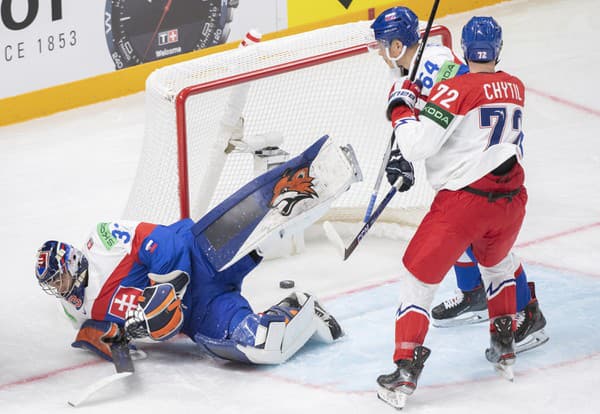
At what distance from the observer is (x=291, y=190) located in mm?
4551

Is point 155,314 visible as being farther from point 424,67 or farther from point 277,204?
point 424,67

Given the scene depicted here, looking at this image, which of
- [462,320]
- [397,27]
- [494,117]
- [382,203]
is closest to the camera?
[494,117]

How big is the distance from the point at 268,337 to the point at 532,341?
0.91m

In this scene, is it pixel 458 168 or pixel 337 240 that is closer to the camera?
pixel 458 168

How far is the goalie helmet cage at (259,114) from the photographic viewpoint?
16.2ft

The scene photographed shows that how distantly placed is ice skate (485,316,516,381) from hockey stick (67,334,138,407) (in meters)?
1.19

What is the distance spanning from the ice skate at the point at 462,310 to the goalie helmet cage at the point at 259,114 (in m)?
0.93

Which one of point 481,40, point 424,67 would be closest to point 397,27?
point 424,67

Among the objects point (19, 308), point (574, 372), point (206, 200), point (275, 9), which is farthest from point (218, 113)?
point (275, 9)

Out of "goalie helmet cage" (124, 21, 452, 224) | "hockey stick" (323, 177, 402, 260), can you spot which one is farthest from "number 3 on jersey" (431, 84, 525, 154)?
"goalie helmet cage" (124, 21, 452, 224)

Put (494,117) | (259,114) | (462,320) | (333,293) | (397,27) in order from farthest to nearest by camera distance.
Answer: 1. (259,114)
2. (333,293)
3. (462,320)
4. (397,27)
5. (494,117)

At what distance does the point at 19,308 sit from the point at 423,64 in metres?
1.90

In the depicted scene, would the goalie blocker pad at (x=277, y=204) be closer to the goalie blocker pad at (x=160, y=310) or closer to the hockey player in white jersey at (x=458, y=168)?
the goalie blocker pad at (x=160, y=310)

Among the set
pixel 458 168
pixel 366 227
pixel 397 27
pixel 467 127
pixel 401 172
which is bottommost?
pixel 366 227
